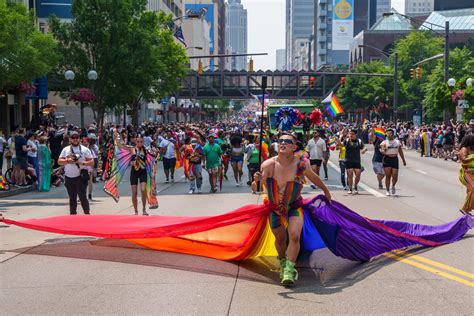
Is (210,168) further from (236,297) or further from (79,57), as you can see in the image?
(79,57)

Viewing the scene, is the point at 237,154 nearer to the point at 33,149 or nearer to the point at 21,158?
the point at 33,149

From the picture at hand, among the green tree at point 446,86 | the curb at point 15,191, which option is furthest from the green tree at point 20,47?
the green tree at point 446,86

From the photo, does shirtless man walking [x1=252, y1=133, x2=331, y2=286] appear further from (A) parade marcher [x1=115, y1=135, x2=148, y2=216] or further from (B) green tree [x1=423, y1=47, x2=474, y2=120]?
(B) green tree [x1=423, y1=47, x2=474, y2=120]

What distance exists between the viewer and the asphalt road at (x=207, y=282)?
24.7ft

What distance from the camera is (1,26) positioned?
2544cm

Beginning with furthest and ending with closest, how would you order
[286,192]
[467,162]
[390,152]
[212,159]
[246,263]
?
1. [212,159]
2. [390,152]
3. [467,162]
4. [246,263]
5. [286,192]

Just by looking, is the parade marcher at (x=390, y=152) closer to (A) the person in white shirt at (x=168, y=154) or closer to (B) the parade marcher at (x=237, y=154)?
(B) the parade marcher at (x=237, y=154)

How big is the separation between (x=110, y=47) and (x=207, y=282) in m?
34.2

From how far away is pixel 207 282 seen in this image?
28.5 feet

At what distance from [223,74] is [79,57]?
60.7 m

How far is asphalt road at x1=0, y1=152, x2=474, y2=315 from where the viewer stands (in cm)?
754

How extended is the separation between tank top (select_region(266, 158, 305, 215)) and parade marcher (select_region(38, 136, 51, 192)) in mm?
15978

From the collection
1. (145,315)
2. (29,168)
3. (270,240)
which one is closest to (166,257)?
(270,240)

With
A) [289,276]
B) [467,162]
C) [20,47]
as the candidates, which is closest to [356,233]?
[289,276]
